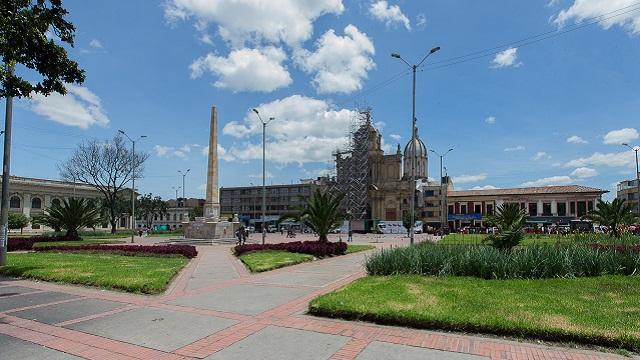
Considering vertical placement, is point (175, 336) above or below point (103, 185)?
below

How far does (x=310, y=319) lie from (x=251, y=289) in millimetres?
4045

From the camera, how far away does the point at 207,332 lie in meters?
7.90

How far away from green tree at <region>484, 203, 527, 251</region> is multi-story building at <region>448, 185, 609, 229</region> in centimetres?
6769

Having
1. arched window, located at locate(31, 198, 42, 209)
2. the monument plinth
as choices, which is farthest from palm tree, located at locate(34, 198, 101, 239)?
arched window, located at locate(31, 198, 42, 209)

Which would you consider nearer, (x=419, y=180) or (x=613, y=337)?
(x=613, y=337)

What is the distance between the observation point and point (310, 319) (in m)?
8.88

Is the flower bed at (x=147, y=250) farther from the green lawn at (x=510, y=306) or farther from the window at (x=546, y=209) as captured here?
the window at (x=546, y=209)

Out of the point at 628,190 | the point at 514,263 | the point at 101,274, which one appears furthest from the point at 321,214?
the point at 628,190

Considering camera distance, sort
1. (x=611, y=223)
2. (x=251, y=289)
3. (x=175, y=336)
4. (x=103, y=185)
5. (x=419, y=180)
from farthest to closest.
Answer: (x=419, y=180), (x=103, y=185), (x=611, y=223), (x=251, y=289), (x=175, y=336)

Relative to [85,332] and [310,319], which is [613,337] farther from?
[85,332]

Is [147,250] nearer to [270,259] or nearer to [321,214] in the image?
[270,259]

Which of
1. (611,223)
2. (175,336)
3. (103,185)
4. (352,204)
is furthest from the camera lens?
(352,204)

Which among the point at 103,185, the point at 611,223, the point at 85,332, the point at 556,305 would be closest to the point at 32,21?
the point at 85,332

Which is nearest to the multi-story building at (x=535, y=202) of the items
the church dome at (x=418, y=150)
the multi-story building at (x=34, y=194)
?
the church dome at (x=418, y=150)
